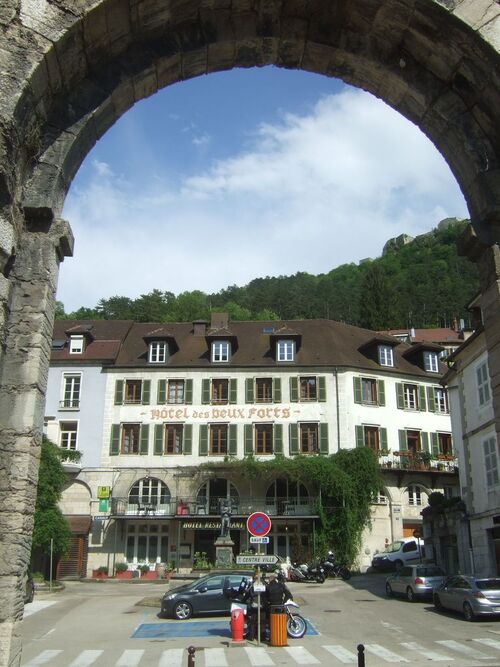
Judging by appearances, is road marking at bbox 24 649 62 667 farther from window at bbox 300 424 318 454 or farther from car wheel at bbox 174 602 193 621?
window at bbox 300 424 318 454

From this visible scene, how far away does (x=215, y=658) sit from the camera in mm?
11578

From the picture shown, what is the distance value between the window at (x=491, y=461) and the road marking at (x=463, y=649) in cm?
900

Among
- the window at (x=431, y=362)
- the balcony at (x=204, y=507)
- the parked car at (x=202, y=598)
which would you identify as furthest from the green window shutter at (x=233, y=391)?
the parked car at (x=202, y=598)

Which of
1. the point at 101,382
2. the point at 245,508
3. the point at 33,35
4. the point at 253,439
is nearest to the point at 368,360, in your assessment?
the point at 253,439

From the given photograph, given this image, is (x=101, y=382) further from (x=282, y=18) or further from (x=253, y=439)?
(x=282, y=18)

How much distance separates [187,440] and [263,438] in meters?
4.07

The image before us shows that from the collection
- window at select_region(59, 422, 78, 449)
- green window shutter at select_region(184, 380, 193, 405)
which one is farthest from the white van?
window at select_region(59, 422, 78, 449)

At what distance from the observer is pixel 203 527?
32.7 m

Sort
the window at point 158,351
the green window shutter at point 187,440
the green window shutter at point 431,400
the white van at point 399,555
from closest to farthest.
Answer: the white van at point 399,555
the green window shutter at point 187,440
the window at point 158,351
the green window shutter at point 431,400

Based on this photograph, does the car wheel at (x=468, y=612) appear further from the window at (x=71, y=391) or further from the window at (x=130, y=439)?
the window at (x=71, y=391)

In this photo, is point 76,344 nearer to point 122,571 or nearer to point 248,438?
point 248,438

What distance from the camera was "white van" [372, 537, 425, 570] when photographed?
100ft

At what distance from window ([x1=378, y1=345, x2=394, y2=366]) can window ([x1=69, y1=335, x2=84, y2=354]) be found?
55.8 ft

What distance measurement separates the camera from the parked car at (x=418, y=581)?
20.3 metres
